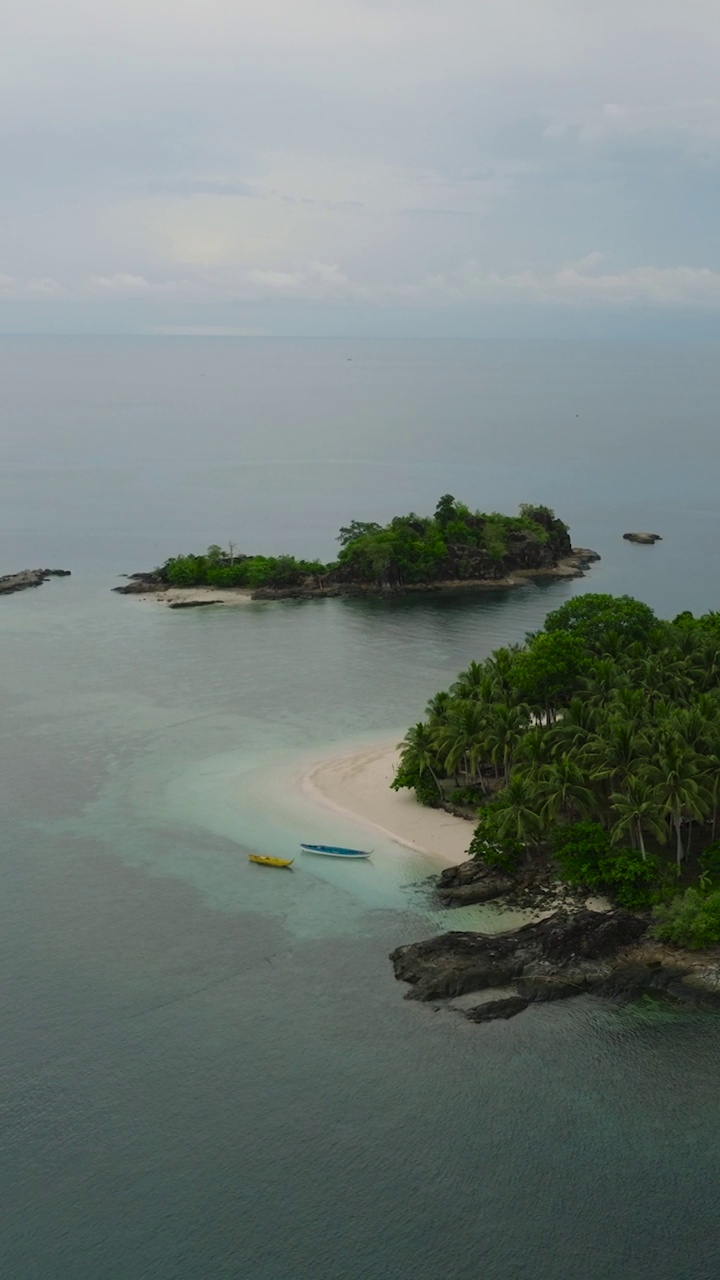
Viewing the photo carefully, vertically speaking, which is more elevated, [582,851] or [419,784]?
[419,784]

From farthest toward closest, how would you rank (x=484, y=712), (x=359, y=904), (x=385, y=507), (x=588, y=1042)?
(x=385, y=507) → (x=484, y=712) → (x=359, y=904) → (x=588, y=1042)

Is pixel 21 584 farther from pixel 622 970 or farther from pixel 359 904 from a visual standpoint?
pixel 622 970

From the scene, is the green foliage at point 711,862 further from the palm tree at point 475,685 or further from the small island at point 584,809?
the palm tree at point 475,685

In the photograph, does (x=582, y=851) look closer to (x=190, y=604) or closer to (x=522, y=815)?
(x=522, y=815)

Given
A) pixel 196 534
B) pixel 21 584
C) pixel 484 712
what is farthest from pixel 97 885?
pixel 196 534

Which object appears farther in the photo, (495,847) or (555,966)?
(495,847)

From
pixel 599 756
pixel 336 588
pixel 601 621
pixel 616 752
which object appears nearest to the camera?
pixel 616 752

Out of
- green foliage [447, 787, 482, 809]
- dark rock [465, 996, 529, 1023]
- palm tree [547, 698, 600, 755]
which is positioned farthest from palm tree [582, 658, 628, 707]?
dark rock [465, 996, 529, 1023]

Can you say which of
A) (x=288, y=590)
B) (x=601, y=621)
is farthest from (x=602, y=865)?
(x=288, y=590)
